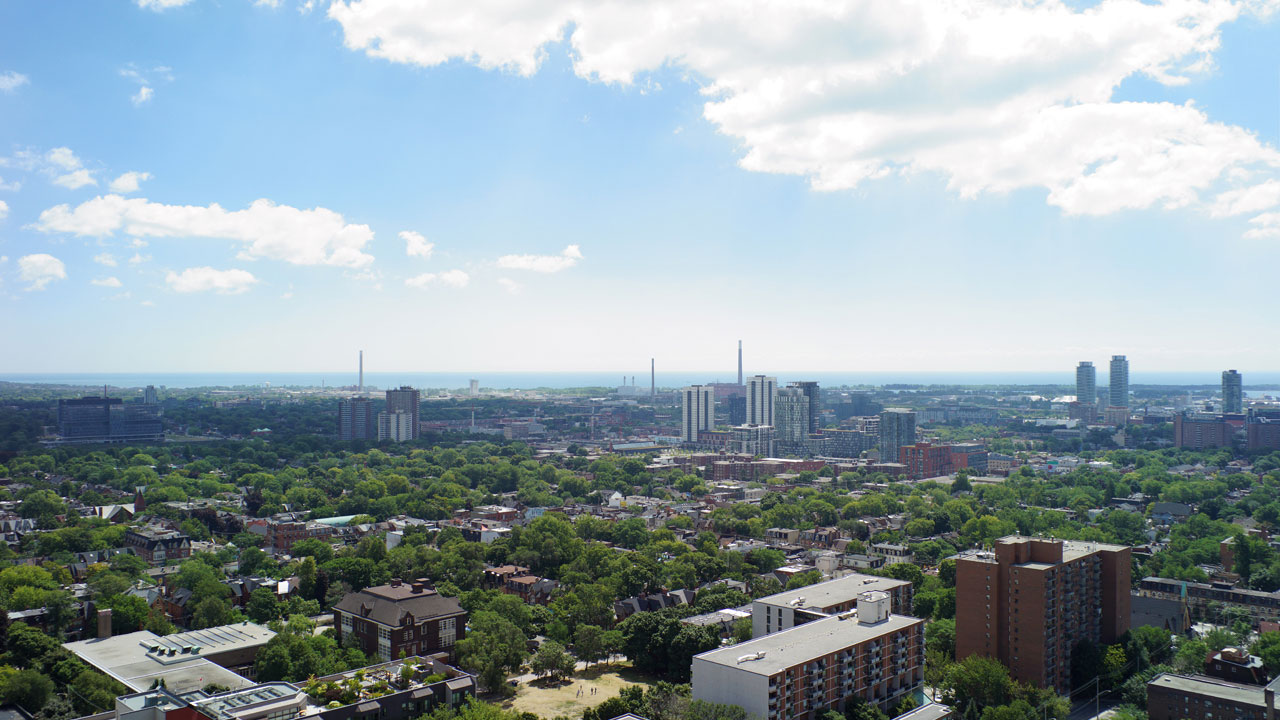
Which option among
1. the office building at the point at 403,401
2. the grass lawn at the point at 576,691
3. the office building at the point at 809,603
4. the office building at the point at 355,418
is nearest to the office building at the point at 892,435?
the office building at the point at 403,401

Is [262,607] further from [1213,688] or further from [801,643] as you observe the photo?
[1213,688]

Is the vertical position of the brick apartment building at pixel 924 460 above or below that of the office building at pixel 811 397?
below

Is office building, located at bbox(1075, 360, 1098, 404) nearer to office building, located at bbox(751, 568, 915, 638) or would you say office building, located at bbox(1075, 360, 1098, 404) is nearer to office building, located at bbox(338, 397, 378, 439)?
office building, located at bbox(338, 397, 378, 439)

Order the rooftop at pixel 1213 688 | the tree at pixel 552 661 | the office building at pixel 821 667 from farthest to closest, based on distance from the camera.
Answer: the tree at pixel 552 661 → the rooftop at pixel 1213 688 → the office building at pixel 821 667

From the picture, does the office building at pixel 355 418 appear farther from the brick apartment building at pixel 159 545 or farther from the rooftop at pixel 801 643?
the rooftop at pixel 801 643

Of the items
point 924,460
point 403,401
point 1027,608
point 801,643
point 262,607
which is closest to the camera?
point 801,643

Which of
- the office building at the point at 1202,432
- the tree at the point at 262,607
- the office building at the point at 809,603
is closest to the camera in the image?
the office building at the point at 809,603

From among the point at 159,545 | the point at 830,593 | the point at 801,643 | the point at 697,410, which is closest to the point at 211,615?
the point at 159,545

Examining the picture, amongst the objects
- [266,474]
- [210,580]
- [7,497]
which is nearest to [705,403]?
[266,474]
